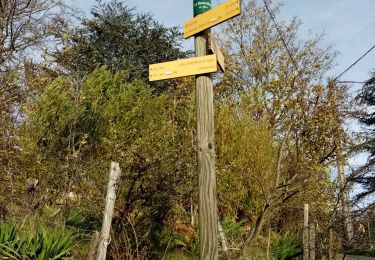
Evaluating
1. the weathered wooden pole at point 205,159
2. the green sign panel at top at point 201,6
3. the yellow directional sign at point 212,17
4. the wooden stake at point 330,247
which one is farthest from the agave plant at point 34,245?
the wooden stake at point 330,247

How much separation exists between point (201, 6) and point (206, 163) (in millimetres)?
1497

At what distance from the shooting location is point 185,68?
154 inches

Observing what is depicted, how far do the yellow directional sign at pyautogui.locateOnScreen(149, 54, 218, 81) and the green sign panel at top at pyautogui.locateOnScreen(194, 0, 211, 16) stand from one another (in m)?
0.52

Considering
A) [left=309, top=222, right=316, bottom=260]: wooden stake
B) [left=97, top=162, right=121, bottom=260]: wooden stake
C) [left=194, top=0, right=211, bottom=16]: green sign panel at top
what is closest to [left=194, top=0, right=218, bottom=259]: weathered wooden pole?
[left=194, top=0, right=211, bottom=16]: green sign panel at top

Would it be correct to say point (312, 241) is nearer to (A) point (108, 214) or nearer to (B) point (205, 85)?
(A) point (108, 214)

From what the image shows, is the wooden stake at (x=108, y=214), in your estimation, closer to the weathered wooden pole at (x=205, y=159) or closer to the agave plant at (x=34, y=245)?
the agave plant at (x=34, y=245)

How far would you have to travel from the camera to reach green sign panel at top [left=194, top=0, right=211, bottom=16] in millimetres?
4090

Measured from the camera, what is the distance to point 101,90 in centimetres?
1293

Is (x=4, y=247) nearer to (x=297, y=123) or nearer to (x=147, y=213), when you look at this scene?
(x=147, y=213)

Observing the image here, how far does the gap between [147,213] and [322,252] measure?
3497mm

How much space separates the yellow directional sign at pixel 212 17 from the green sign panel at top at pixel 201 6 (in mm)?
98

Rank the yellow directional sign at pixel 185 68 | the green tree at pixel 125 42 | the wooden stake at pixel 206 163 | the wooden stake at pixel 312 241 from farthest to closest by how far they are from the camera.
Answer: the green tree at pixel 125 42 → the wooden stake at pixel 312 241 → the yellow directional sign at pixel 185 68 → the wooden stake at pixel 206 163

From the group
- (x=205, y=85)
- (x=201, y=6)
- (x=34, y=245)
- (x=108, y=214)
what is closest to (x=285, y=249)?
(x=108, y=214)

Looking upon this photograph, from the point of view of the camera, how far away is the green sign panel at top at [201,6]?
13.4 ft
